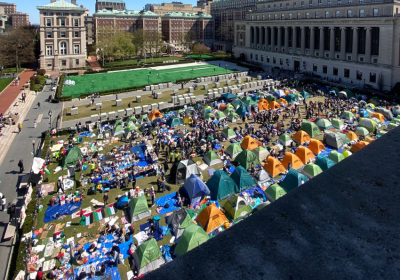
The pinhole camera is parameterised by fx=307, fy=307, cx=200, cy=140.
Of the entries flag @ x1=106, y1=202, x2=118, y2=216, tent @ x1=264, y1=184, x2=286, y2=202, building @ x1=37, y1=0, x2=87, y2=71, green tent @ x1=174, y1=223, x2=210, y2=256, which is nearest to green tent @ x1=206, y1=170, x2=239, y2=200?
tent @ x1=264, y1=184, x2=286, y2=202

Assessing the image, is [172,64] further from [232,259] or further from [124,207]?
[232,259]

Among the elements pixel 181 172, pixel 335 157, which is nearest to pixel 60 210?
pixel 181 172

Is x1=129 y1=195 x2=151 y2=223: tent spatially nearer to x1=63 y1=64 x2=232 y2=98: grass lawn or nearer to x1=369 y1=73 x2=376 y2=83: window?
x1=63 y1=64 x2=232 y2=98: grass lawn

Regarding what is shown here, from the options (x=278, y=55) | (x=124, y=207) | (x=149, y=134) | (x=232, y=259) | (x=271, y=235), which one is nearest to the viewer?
(x=232, y=259)

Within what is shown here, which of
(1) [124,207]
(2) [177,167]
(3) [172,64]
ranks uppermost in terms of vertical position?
(3) [172,64]

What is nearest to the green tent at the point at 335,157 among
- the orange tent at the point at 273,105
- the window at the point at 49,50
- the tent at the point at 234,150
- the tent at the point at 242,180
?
the tent at the point at 242,180

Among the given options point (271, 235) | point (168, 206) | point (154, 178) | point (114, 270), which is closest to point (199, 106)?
point (154, 178)

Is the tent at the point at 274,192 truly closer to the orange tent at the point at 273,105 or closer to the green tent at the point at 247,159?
the green tent at the point at 247,159
